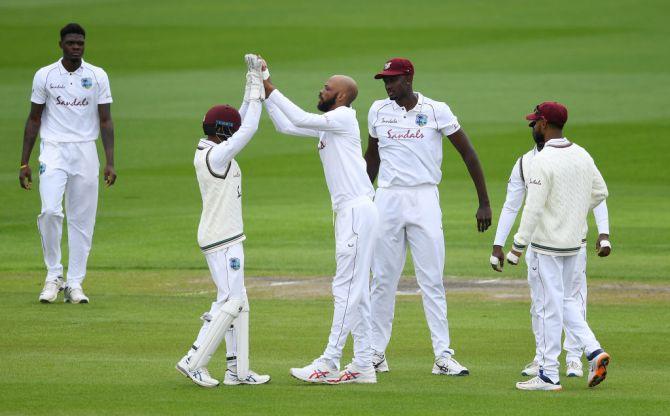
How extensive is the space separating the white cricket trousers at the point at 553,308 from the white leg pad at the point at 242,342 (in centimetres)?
203

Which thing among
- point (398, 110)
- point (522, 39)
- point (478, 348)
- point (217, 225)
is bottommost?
point (478, 348)

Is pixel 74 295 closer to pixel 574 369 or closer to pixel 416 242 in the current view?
pixel 416 242

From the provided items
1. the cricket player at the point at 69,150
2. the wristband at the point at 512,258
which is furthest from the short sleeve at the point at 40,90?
the wristband at the point at 512,258

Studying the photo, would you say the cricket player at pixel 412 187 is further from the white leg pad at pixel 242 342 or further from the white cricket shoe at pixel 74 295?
the white cricket shoe at pixel 74 295

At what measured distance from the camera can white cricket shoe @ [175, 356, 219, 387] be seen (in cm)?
948

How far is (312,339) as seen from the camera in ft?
38.4

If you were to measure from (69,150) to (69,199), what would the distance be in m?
0.51

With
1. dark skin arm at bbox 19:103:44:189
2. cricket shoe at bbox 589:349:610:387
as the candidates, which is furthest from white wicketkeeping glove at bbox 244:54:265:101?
dark skin arm at bbox 19:103:44:189

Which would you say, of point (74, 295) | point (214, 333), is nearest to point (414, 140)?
point (214, 333)

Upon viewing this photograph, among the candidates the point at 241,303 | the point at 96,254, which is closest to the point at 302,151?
the point at 96,254

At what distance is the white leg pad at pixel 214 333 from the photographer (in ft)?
31.1

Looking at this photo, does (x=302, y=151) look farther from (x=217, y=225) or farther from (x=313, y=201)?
(x=217, y=225)

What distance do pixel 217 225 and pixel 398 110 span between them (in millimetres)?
1802

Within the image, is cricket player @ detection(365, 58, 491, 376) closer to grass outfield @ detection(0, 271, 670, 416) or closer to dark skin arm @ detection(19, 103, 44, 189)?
grass outfield @ detection(0, 271, 670, 416)
